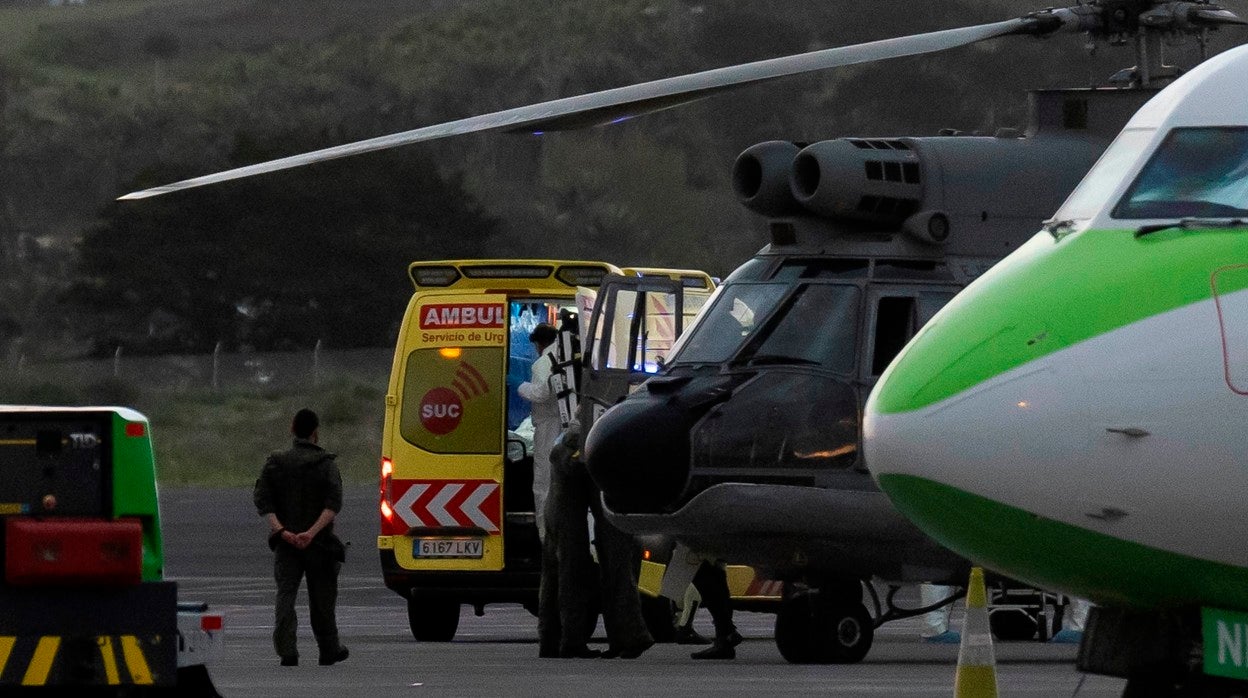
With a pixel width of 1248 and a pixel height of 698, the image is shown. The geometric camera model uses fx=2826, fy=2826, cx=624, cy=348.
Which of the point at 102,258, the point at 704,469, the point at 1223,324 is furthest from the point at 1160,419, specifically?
the point at 102,258

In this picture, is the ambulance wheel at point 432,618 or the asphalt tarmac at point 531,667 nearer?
the asphalt tarmac at point 531,667

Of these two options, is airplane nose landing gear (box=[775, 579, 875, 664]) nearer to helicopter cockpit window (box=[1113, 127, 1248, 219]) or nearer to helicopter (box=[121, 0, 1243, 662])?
helicopter (box=[121, 0, 1243, 662])

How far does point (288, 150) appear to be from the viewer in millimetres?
63531

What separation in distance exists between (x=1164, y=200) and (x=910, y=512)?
1307 mm

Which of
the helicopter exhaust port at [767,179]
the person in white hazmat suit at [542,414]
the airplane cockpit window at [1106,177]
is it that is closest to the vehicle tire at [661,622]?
the person in white hazmat suit at [542,414]

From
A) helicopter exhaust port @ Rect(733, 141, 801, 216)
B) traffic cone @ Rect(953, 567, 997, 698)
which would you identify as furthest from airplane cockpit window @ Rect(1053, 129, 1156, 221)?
helicopter exhaust port @ Rect(733, 141, 801, 216)

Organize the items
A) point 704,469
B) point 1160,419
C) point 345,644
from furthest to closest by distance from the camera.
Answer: point 345,644 → point 704,469 → point 1160,419

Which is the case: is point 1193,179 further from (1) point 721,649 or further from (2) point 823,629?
(1) point 721,649

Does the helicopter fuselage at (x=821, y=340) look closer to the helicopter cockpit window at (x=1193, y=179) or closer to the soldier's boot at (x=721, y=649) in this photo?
the soldier's boot at (x=721, y=649)

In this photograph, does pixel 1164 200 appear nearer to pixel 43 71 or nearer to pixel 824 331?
pixel 824 331

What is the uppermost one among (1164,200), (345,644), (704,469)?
(1164,200)

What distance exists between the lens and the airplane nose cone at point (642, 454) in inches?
557

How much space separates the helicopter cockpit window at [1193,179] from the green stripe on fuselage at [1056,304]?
6.9 inches

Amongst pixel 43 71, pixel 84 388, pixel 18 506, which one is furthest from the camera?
pixel 43 71
